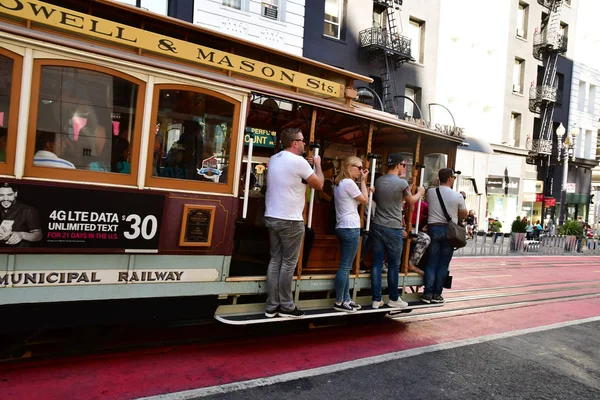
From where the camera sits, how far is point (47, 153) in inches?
163

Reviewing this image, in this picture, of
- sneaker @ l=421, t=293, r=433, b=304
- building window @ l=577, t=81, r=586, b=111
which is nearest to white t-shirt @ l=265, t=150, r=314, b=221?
sneaker @ l=421, t=293, r=433, b=304

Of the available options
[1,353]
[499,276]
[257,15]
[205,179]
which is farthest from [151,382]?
[257,15]

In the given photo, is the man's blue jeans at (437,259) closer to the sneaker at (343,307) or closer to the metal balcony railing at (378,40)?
the sneaker at (343,307)

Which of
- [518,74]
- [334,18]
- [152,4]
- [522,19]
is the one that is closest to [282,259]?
[152,4]

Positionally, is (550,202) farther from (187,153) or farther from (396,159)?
(187,153)

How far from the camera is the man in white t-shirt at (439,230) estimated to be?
685 cm

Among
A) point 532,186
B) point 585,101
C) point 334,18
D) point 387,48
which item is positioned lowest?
point 532,186

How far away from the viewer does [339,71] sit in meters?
5.95

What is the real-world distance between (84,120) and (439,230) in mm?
4745

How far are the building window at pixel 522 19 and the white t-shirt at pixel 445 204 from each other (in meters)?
27.7

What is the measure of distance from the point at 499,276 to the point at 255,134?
8732 mm

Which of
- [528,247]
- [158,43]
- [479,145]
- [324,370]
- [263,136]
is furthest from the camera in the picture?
[479,145]

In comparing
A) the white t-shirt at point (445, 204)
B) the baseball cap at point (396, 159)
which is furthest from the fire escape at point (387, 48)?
the baseball cap at point (396, 159)

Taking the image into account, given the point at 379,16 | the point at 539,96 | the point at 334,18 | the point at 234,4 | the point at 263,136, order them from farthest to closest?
1. the point at 539,96
2. the point at 379,16
3. the point at 334,18
4. the point at 234,4
5. the point at 263,136
